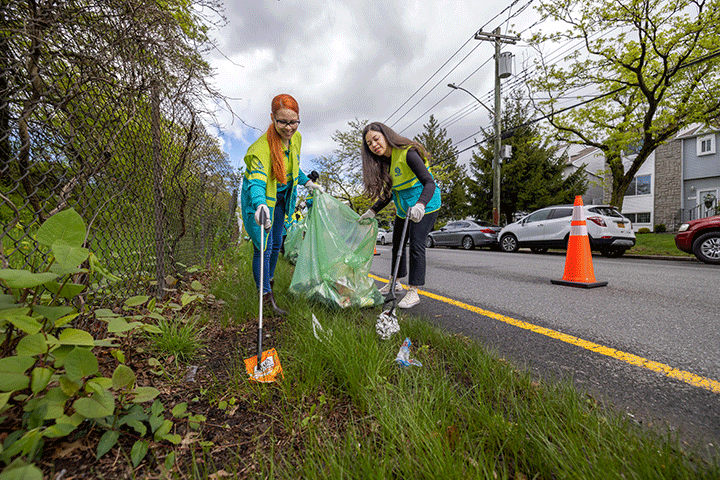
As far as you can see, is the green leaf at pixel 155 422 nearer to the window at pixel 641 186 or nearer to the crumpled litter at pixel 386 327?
the crumpled litter at pixel 386 327

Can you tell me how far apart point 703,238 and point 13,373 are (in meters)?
9.93

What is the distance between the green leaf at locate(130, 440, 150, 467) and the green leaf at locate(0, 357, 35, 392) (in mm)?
374

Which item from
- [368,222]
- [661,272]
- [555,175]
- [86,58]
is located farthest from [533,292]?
[555,175]

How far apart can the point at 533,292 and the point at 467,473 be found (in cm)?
328

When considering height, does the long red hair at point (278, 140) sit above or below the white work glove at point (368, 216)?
above

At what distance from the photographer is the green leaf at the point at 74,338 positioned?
932 mm

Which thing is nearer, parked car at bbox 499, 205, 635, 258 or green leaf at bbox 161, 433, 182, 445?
green leaf at bbox 161, 433, 182, 445

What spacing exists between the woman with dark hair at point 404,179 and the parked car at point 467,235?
9.21 metres

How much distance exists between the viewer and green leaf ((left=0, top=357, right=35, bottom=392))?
2.70ft

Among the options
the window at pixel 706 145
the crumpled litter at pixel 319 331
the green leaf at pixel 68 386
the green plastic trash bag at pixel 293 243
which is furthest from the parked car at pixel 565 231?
the window at pixel 706 145

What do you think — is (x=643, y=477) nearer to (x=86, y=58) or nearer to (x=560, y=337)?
(x=560, y=337)

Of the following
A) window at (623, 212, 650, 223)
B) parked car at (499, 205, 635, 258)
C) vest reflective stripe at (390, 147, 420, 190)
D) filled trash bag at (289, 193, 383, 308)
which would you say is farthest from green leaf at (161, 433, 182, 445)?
window at (623, 212, 650, 223)

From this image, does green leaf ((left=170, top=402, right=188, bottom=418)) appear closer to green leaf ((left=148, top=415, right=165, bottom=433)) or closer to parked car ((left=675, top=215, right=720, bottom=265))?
green leaf ((left=148, top=415, right=165, bottom=433))

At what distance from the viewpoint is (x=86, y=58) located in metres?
1.57
